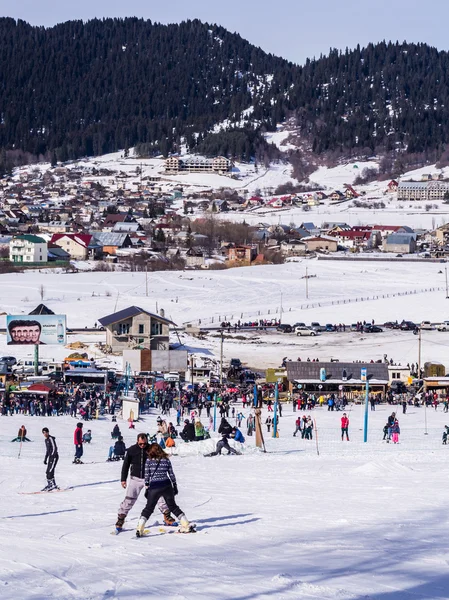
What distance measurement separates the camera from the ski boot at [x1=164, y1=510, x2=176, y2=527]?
697 centimetres

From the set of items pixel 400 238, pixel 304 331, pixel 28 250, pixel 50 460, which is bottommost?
pixel 50 460

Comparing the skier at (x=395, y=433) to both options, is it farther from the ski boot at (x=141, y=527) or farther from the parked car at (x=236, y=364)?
the parked car at (x=236, y=364)

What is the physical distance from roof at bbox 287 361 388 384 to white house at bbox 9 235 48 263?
136 feet

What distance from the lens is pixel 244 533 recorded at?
706 centimetres

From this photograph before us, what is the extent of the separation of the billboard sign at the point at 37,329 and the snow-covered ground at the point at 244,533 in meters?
17.3

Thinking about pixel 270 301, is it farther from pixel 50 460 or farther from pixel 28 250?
pixel 50 460

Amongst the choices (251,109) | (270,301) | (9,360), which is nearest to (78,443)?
(9,360)

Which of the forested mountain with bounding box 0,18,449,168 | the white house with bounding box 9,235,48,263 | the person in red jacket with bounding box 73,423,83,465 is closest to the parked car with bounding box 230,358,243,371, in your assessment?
the person in red jacket with bounding box 73,423,83,465

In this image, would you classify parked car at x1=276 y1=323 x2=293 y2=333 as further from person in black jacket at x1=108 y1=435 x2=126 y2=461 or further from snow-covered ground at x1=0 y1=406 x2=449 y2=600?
person in black jacket at x1=108 y1=435 x2=126 y2=461

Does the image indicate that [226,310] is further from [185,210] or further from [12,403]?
[185,210]

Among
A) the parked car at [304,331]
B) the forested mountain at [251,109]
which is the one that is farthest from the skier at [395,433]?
the forested mountain at [251,109]

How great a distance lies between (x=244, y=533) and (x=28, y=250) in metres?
58.9

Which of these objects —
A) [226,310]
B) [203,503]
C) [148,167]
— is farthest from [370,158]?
[203,503]

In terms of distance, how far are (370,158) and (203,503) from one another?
5210 inches
